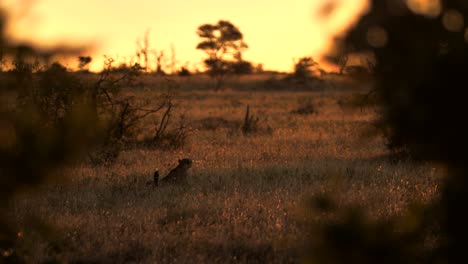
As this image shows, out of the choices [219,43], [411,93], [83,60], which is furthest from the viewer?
[219,43]

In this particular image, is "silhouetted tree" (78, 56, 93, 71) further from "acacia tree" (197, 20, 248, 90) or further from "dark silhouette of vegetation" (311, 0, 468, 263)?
"acacia tree" (197, 20, 248, 90)

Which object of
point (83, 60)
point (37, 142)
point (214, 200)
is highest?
point (83, 60)

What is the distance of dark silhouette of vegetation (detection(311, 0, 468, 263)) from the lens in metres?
2.66

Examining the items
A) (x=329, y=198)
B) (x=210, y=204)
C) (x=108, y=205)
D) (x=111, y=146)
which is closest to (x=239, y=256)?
(x=210, y=204)

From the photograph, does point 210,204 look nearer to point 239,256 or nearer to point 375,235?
point 239,256

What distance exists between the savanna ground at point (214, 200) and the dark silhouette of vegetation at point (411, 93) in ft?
1.22

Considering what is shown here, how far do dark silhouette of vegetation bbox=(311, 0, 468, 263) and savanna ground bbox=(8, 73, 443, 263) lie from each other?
373mm

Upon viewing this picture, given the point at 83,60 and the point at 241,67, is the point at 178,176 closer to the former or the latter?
the point at 83,60

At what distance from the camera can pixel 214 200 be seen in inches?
320

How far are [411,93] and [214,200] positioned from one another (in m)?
5.66

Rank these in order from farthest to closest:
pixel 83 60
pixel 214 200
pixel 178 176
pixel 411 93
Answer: pixel 178 176 → pixel 214 200 → pixel 83 60 → pixel 411 93

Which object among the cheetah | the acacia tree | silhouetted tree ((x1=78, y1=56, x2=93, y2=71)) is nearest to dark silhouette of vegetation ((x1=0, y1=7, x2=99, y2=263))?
silhouetted tree ((x1=78, y1=56, x2=93, y2=71))

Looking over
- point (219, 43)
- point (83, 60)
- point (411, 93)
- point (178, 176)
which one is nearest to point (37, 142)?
point (83, 60)

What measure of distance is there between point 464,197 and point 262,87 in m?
53.7
